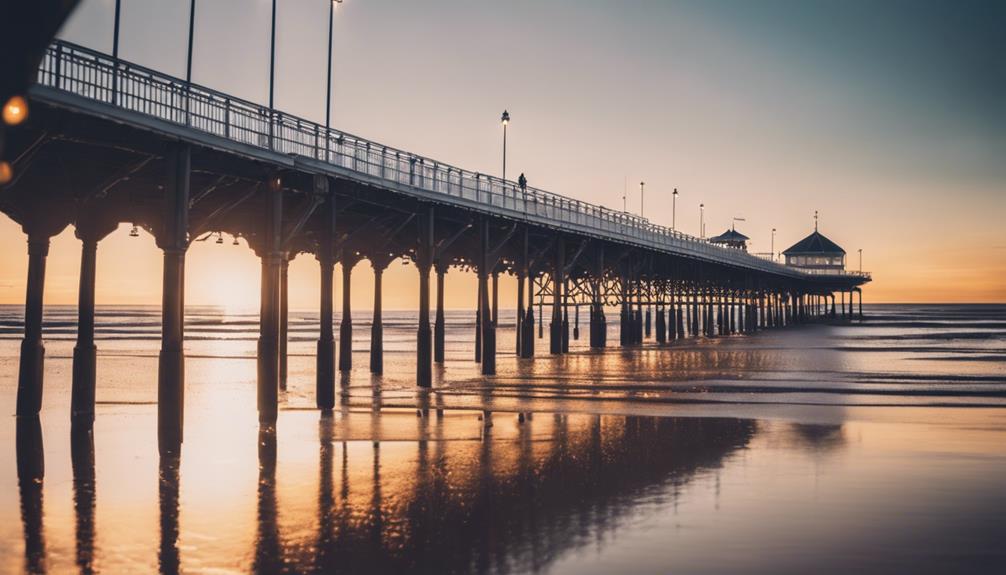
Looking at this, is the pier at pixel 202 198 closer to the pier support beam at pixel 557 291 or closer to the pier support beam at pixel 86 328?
the pier support beam at pixel 86 328

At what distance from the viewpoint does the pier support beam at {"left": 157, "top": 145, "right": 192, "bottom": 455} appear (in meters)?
21.4

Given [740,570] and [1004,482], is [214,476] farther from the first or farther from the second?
[1004,482]

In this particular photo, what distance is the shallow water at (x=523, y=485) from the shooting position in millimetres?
11984

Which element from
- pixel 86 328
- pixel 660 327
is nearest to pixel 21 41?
pixel 86 328

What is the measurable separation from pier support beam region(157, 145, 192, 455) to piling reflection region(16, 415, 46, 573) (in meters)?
2.68

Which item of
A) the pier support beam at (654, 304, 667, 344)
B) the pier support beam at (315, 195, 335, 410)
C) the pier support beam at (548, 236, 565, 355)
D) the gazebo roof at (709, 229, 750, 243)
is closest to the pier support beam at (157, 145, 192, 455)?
the pier support beam at (315, 195, 335, 410)

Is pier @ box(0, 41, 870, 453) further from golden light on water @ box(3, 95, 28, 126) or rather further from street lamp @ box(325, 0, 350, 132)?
golden light on water @ box(3, 95, 28, 126)

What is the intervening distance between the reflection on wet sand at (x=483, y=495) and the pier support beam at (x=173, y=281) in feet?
7.04

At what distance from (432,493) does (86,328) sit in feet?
48.8

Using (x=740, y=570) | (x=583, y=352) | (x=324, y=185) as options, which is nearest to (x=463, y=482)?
(x=740, y=570)

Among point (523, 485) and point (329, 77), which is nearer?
point (523, 485)

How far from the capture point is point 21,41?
286 inches

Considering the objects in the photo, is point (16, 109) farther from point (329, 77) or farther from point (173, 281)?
point (329, 77)

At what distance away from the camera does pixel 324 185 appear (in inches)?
1099
